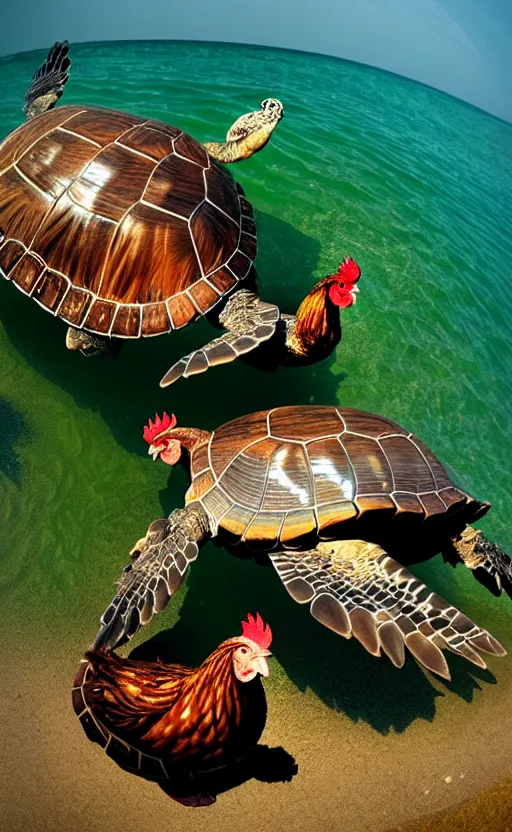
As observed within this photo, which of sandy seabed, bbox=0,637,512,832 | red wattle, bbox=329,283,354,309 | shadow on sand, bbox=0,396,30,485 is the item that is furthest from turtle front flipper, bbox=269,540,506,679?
shadow on sand, bbox=0,396,30,485

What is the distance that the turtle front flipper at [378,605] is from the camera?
2055mm

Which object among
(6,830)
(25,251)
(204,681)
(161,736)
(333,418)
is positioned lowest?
(6,830)

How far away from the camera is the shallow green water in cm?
249

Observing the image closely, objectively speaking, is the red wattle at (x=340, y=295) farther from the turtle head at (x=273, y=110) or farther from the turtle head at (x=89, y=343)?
the turtle head at (x=273, y=110)

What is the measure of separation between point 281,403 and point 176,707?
6.01 ft

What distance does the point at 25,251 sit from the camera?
3.01 m

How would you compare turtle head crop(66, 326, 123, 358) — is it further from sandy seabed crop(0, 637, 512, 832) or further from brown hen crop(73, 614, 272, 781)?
brown hen crop(73, 614, 272, 781)

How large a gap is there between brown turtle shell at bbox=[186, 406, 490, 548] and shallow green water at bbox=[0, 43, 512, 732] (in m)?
0.45

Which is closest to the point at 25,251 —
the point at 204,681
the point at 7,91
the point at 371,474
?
the point at 371,474

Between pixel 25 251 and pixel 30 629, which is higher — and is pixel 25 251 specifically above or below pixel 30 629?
above

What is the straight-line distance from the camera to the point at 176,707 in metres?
1.90

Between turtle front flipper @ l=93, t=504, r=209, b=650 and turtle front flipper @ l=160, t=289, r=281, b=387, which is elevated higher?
turtle front flipper @ l=160, t=289, r=281, b=387

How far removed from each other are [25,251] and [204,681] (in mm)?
2300

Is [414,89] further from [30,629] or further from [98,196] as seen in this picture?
[30,629]
